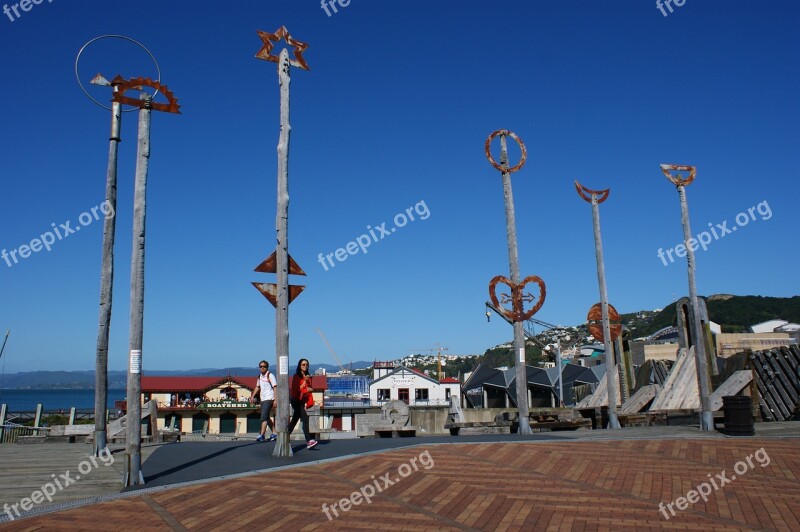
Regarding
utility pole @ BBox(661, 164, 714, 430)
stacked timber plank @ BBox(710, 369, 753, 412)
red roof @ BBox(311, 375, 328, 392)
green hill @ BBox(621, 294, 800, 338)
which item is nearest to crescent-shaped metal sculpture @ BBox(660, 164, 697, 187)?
utility pole @ BBox(661, 164, 714, 430)

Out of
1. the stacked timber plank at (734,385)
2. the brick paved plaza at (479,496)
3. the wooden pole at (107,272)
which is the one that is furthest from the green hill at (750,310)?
the wooden pole at (107,272)

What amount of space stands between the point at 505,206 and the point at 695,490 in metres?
8.43

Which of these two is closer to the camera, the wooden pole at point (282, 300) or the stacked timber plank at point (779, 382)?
the wooden pole at point (282, 300)

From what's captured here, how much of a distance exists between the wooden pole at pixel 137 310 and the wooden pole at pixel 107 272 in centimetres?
269

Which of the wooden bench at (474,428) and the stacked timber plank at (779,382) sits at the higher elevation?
the stacked timber plank at (779,382)

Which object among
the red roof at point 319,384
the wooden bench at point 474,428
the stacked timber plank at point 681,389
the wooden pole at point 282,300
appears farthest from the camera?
the red roof at point 319,384

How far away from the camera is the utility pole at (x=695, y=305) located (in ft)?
47.2

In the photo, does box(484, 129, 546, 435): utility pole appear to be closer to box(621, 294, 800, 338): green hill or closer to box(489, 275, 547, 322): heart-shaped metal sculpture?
box(489, 275, 547, 322): heart-shaped metal sculpture

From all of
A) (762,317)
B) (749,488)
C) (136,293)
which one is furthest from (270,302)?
(762,317)

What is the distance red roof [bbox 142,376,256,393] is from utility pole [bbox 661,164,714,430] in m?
50.0

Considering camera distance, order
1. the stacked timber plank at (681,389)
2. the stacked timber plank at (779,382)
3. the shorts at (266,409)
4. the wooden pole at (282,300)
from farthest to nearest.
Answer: the stacked timber plank at (681,389) < the stacked timber plank at (779,382) < the shorts at (266,409) < the wooden pole at (282,300)

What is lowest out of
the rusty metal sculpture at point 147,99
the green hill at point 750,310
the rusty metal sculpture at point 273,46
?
the rusty metal sculpture at point 147,99

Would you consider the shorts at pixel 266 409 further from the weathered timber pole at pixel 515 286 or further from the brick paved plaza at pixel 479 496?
the weathered timber pole at pixel 515 286

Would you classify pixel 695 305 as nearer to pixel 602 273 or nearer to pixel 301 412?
pixel 602 273
